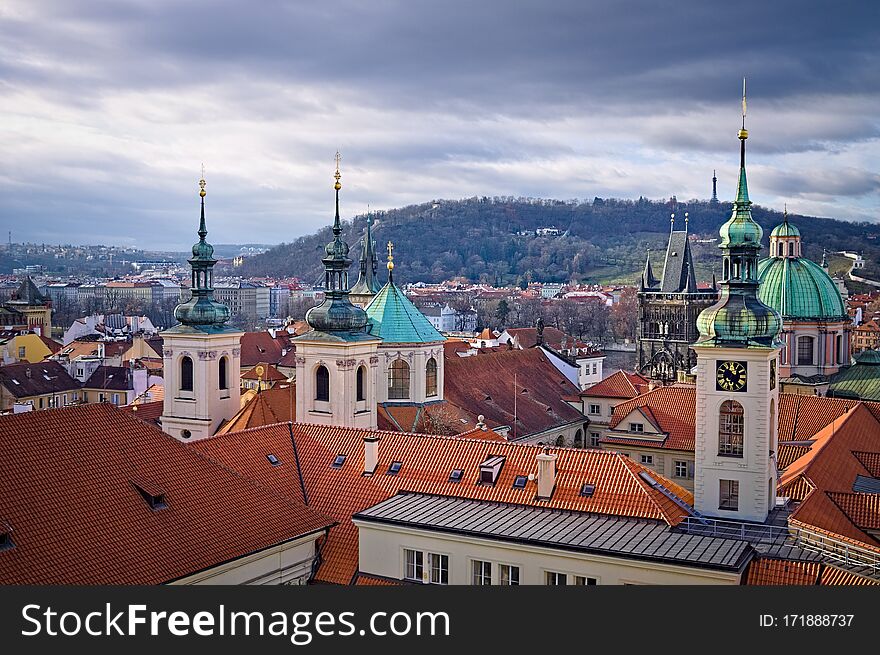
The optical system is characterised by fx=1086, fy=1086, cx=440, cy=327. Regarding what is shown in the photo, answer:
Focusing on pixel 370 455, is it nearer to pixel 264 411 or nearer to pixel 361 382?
pixel 361 382

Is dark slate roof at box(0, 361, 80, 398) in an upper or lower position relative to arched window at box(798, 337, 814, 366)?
lower

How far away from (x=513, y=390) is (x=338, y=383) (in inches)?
623

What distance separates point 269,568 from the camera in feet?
85.8

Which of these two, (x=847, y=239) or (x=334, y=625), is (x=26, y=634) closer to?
(x=334, y=625)

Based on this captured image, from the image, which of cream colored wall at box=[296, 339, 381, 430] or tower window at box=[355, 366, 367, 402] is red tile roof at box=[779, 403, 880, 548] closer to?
cream colored wall at box=[296, 339, 381, 430]

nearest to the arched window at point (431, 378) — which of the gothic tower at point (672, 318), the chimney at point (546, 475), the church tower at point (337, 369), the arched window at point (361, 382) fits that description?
the church tower at point (337, 369)

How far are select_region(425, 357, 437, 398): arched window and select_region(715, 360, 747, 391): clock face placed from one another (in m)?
18.7

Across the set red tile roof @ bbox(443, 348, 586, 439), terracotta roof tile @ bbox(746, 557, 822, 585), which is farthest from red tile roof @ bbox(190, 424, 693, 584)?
red tile roof @ bbox(443, 348, 586, 439)

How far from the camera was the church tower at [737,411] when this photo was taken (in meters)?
31.0

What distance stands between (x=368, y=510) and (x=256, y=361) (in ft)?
212

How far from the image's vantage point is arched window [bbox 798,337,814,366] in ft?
209

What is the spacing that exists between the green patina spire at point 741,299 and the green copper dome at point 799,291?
3106 cm

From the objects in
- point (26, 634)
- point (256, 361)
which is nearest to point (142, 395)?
point (256, 361)

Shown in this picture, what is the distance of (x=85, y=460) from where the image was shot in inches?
950
